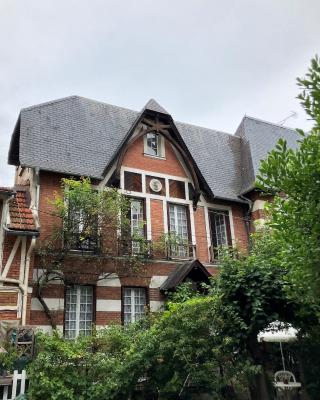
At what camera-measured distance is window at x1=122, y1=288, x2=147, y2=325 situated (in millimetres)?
12852

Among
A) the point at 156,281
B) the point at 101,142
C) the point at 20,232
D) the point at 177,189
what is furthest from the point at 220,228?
the point at 20,232

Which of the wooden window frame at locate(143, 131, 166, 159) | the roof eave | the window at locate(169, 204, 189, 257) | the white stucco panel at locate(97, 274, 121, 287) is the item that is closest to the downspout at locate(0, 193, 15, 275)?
the white stucco panel at locate(97, 274, 121, 287)

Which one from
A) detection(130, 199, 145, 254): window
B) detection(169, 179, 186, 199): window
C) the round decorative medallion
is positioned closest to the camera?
detection(130, 199, 145, 254): window

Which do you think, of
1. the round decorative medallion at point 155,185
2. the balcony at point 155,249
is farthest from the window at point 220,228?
the round decorative medallion at point 155,185

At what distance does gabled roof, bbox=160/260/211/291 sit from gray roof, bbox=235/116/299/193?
426 centimetres

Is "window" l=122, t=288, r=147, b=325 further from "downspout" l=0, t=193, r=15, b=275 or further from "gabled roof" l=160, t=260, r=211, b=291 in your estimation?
"downspout" l=0, t=193, r=15, b=275

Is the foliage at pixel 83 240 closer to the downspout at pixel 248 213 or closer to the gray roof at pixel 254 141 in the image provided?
the downspout at pixel 248 213

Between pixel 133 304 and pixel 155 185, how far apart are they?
4.34 metres

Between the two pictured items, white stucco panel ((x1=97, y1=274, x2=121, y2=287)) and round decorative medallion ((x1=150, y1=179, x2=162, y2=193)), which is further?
round decorative medallion ((x1=150, y1=179, x2=162, y2=193))

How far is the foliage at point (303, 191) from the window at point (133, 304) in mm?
8205

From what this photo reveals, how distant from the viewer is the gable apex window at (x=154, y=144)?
15.4 m

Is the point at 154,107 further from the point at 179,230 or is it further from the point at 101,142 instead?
the point at 179,230

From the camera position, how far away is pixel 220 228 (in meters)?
15.9

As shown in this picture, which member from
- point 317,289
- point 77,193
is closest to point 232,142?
point 77,193
